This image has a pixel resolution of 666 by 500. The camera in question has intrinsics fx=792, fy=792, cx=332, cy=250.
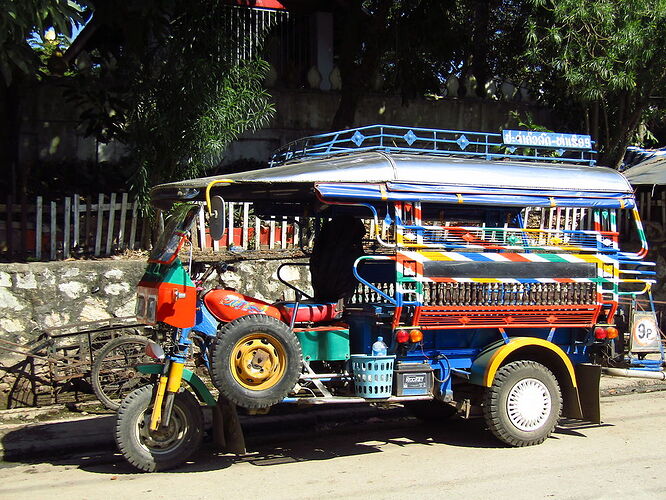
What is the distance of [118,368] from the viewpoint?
8.34 metres

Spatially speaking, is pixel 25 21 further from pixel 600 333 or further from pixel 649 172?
pixel 649 172

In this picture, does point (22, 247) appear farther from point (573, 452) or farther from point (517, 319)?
point (573, 452)

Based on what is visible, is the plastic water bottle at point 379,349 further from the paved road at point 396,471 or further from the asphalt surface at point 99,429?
the asphalt surface at point 99,429

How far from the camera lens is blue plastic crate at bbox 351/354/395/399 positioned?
655 cm

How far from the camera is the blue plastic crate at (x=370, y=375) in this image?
6.55 metres

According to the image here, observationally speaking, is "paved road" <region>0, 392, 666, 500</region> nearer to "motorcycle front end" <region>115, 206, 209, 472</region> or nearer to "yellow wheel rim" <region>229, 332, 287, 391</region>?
"motorcycle front end" <region>115, 206, 209, 472</region>

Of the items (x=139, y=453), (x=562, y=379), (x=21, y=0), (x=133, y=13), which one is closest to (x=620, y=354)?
(x=562, y=379)

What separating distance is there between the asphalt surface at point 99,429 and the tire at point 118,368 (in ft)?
0.92

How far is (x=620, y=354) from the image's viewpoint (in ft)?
24.8

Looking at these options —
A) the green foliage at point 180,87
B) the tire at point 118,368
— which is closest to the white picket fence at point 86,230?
the green foliage at point 180,87

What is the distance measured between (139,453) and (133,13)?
6.73 metres

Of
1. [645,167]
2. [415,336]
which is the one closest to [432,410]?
[415,336]

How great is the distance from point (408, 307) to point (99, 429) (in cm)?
329

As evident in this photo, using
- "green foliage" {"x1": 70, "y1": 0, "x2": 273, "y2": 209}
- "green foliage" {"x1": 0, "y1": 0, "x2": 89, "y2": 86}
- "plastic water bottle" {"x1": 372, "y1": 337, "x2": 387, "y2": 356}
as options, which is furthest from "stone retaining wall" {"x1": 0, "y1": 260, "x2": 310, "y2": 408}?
"plastic water bottle" {"x1": 372, "y1": 337, "x2": 387, "y2": 356}
